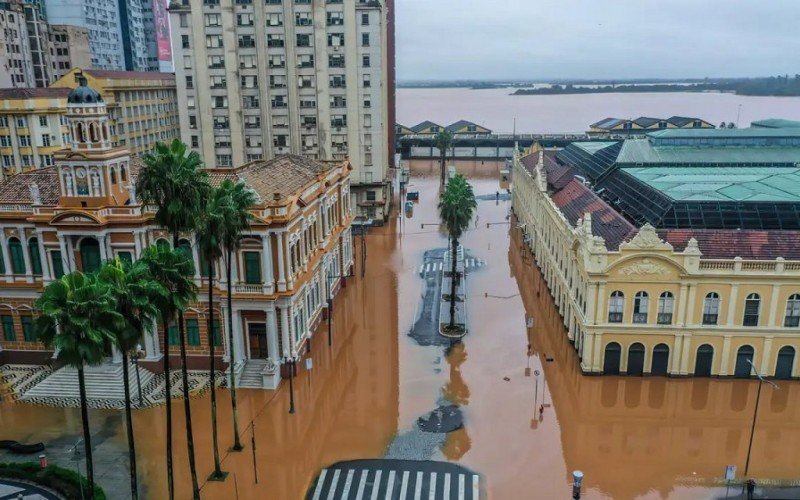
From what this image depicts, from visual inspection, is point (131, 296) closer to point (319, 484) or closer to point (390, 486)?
point (319, 484)

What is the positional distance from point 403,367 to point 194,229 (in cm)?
2263

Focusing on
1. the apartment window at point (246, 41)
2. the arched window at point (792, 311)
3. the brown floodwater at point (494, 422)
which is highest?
the apartment window at point (246, 41)

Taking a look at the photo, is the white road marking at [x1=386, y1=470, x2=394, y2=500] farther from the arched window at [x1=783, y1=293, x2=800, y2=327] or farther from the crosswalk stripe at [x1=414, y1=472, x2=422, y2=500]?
the arched window at [x1=783, y1=293, x2=800, y2=327]

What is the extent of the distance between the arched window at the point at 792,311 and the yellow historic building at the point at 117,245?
35597 millimetres

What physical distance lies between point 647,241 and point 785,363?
46.1 feet

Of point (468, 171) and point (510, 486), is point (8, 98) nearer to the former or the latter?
point (510, 486)

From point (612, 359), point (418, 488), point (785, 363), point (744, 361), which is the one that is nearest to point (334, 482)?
point (418, 488)

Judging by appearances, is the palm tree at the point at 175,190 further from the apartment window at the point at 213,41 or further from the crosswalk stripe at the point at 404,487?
the apartment window at the point at 213,41

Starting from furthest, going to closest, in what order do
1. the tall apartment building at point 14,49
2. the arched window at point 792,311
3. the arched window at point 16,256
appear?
the tall apartment building at point 14,49, the arched window at point 16,256, the arched window at point 792,311

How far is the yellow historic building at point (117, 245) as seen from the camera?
43281 millimetres

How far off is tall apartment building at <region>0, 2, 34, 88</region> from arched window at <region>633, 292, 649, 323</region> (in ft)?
356

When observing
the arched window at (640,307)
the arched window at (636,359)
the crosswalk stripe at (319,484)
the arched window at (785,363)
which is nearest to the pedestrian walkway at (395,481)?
the crosswalk stripe at (319,484)

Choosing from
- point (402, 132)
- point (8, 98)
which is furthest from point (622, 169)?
point (402, 132)

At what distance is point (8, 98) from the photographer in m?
84.0
